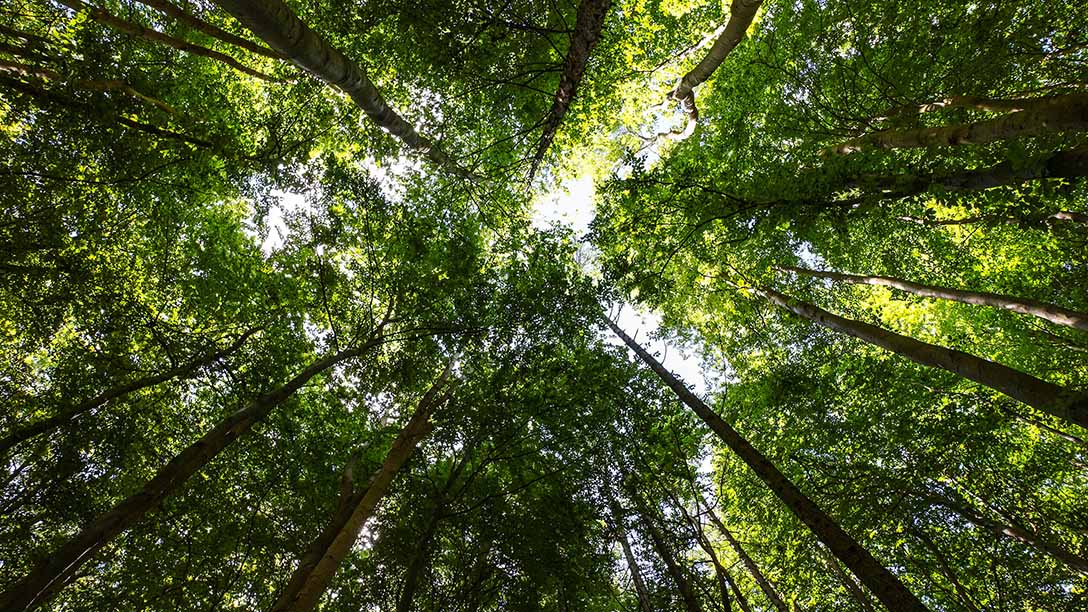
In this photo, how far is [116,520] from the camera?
4.23m

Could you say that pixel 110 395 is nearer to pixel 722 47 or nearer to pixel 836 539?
pixel 836 539

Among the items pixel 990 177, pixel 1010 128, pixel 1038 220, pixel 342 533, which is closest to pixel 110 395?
pixel 342 533

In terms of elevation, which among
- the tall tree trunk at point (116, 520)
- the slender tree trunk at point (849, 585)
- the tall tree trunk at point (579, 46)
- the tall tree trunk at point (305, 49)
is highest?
the tall tree trunk at point (579, 46)

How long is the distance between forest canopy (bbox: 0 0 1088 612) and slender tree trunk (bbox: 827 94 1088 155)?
0.04 metres

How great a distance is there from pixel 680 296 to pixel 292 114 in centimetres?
1111

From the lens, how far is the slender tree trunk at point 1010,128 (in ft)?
11.7

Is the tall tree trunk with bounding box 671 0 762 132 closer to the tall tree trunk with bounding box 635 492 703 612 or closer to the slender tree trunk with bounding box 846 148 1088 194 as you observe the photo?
the slender tree trunk with bounding box 846 148 1088 194

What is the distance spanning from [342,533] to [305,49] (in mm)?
5962

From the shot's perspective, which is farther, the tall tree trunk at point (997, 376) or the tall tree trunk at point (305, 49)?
the tall tree trunk at point (305, 49)

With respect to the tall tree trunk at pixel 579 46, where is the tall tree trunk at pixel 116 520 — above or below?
below

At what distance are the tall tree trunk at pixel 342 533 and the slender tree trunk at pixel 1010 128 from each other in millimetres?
8309

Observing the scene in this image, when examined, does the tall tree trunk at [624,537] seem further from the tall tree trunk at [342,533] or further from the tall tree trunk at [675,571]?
the tall tree trunk at [342,533]

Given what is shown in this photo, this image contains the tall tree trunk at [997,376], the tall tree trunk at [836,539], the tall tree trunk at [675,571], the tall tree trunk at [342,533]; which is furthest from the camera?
the tall tree trunk at [342,533]

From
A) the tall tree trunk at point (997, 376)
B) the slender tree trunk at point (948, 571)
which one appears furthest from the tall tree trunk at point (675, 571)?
the slender tree trunk at point (948, 571)
